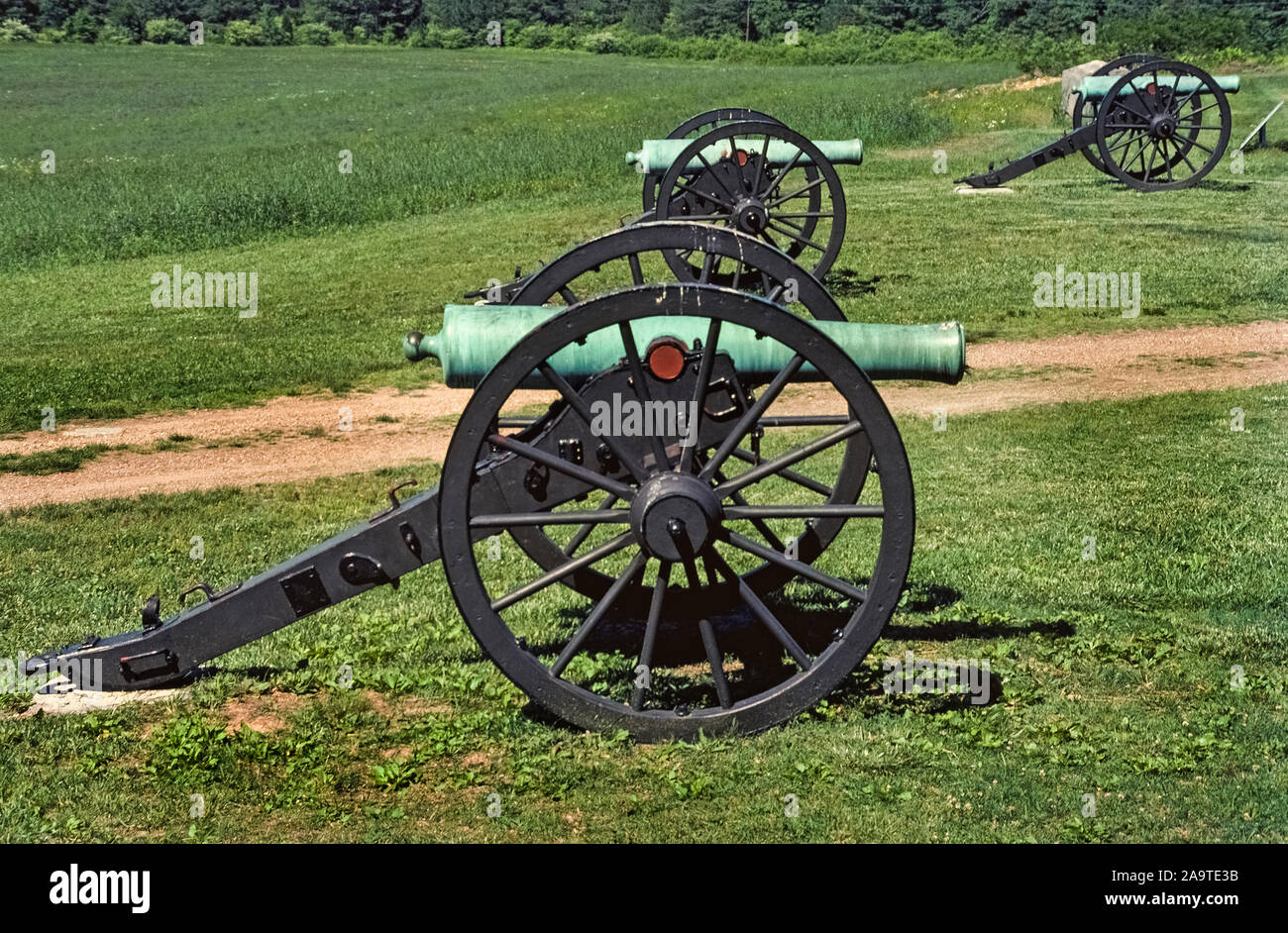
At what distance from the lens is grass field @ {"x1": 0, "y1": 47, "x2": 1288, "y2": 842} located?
18.2ft

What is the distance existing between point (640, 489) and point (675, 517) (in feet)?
0.56

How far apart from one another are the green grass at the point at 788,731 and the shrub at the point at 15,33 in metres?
63.2

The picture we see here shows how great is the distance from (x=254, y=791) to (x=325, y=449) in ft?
19.8

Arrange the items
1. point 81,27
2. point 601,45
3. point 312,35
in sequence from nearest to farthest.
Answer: point 81,27 → point 601,45 → point 312,35

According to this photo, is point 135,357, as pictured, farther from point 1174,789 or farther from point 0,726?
point 1174,789

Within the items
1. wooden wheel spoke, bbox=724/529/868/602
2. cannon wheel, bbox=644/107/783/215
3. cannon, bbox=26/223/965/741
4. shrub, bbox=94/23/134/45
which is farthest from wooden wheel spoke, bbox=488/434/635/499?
shrub, bbox=94/23/134/45

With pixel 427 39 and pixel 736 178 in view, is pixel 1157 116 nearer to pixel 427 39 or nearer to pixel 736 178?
pixel 736 178

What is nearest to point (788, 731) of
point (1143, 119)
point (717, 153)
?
point (717, 153)

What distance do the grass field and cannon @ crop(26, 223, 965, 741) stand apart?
1.12 ft

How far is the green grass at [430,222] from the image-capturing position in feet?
49.8

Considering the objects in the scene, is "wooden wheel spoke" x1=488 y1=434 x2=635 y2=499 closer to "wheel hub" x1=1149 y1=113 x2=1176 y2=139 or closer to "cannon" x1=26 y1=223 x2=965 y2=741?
"cannon" x1=26 y1=223 x2=965 y2=741

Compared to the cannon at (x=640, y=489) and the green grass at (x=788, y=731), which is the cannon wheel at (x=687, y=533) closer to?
the cannon at (x=640, y=489)

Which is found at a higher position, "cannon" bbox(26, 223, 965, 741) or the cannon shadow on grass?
"cannon" bbox(26, 223, 965, 741)

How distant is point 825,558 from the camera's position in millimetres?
8375
